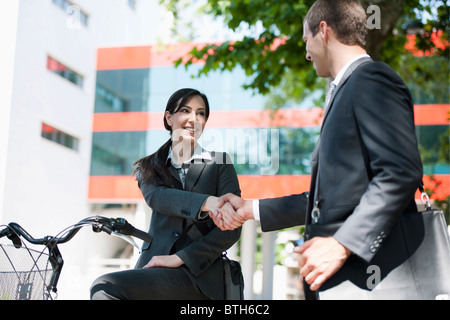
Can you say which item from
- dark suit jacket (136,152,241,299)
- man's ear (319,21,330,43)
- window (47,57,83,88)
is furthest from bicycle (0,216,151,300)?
window (47,57,83,88)

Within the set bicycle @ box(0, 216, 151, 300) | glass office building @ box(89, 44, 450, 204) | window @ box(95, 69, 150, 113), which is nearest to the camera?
bicycle @ box(0, 216, 151, 300)

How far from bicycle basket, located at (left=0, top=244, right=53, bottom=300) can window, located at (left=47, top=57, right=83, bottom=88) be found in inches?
320

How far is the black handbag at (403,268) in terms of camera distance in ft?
4.58

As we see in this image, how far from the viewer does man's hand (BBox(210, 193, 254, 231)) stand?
2074 millimetres

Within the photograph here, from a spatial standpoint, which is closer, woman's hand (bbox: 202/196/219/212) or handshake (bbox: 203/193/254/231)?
handshake (bbox: 203/193/254/231)

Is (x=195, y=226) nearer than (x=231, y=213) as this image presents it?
No

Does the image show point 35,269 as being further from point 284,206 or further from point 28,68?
point 28,68

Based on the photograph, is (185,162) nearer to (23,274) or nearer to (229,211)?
(229,211)

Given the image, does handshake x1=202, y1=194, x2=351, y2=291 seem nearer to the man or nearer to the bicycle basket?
the man

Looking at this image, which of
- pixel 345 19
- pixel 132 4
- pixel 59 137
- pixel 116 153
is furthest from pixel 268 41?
pixel 116 153

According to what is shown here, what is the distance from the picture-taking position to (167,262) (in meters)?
2.21

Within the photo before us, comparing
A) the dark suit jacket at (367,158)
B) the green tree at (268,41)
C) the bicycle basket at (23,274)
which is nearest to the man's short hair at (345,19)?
the dark suit jacket at (367,158)

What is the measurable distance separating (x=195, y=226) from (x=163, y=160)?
39 cm

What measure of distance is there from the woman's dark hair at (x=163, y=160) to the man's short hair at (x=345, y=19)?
112 cm
